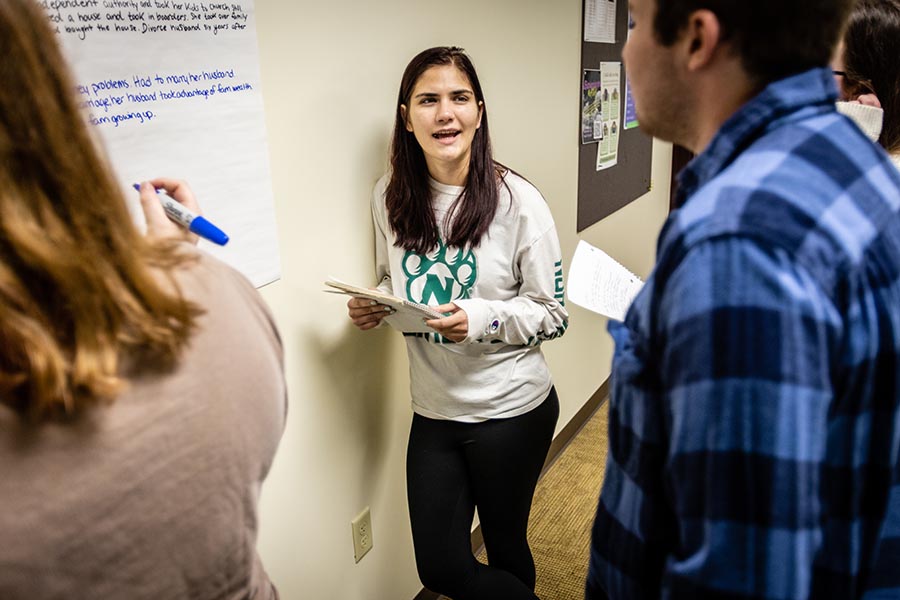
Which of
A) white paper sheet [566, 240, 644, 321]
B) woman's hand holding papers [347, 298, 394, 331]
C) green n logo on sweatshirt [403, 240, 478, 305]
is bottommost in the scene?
woman's hand holding papers [347, 298, 394, 331]

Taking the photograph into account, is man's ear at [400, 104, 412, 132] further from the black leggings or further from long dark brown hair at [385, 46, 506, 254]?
the black leggings

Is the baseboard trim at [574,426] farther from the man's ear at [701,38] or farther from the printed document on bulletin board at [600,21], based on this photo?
the man's ear at [701,38]

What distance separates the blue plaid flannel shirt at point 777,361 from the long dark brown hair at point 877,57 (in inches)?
37.2

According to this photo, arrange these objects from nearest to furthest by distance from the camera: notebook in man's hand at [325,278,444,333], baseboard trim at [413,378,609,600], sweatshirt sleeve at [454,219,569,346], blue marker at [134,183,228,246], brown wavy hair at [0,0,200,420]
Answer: brown wavy hair at [0,0,200,420]
blue marker at [134,183,228,246]
notebook in man's hand at [325,278,444,333]
sweatshirt sleeve at [454,219,569,346]
baseboard trim at [413,378,609,600]

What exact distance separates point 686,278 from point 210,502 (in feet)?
1.57

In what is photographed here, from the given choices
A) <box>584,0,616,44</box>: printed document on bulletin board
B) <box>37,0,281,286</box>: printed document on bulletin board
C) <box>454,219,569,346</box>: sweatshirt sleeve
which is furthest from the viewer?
<box>584,0,616,44</box>: printed document on bulletin board

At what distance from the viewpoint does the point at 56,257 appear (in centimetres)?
51

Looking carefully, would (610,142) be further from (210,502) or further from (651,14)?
(210,502)

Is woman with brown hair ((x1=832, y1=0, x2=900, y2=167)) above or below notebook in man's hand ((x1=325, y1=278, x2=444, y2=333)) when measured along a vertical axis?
above

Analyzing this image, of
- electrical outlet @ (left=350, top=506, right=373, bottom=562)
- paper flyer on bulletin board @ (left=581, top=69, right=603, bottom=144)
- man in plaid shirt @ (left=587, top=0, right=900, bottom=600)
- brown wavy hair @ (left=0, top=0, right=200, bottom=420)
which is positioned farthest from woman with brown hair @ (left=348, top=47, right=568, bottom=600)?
paper flyer on bulletin board @ (left=581, top=69, right=603, bottom=144)

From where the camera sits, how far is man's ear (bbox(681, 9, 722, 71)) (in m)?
0.65

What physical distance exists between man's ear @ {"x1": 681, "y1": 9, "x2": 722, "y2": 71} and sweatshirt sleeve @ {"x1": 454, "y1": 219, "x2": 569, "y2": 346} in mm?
888

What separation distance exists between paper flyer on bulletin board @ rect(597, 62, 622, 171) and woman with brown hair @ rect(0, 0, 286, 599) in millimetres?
2441

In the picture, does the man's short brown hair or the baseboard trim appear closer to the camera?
the man's short brown hair
